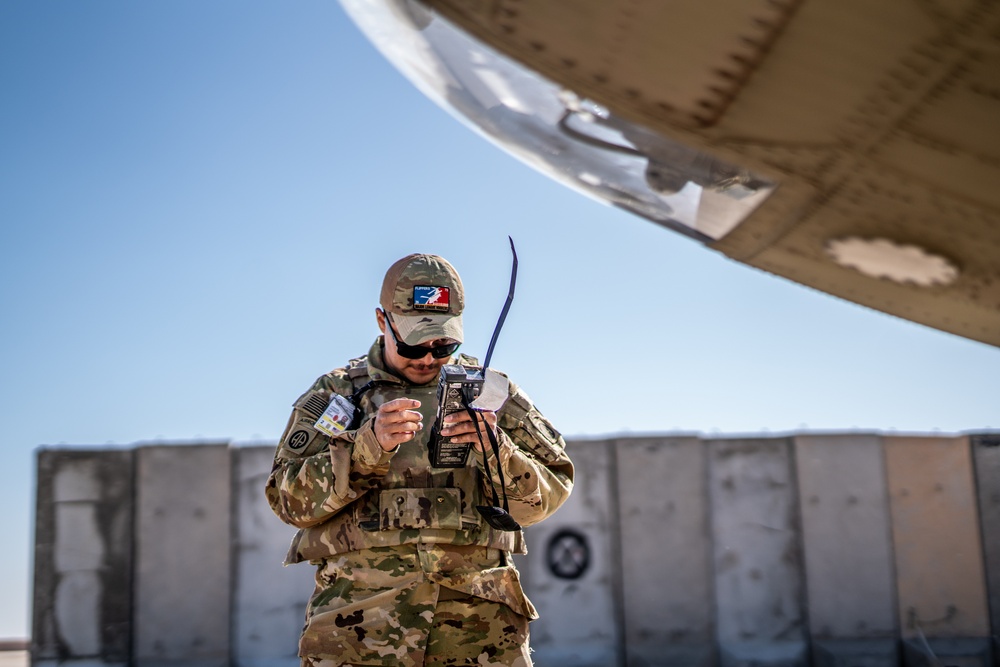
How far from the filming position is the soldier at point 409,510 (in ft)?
11.0

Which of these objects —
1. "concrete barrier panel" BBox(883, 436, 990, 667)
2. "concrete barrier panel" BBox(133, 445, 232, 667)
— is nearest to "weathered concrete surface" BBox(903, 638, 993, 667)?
"concrete barrier panel" BBox(883, 436, 990, 667)

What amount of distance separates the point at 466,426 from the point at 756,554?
19.5 ft

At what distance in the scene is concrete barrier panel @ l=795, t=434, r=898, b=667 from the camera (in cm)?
847

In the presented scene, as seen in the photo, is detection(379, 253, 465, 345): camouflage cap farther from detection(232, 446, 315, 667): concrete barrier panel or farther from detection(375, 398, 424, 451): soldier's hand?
detection(232, 446, 315, 667): concrete barrier panel

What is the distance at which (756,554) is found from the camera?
863 cm

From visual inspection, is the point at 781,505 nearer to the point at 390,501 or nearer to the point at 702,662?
→ the point at 702,662

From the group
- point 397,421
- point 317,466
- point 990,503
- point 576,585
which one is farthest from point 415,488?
point 990,503

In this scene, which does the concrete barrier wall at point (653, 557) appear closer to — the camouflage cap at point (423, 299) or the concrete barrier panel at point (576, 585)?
the concrete barrier panel at point (576, 585)

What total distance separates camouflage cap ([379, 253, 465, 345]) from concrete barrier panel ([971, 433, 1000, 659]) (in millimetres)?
6458

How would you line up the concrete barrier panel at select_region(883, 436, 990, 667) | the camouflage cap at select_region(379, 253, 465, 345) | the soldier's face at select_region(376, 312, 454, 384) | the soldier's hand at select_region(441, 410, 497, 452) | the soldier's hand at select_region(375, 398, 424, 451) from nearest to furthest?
the soldier's hand at select_region(375, 398, 424, 451)
the soldier's hand at select_region(441, 410, 497, 452)
the camouflage cap at select_region(379, 253, 465, 345)
the soldier's face at select_region(376, 312, 454, 384)
the concrete barrier panel at select_region(883, 436, 990, 667)

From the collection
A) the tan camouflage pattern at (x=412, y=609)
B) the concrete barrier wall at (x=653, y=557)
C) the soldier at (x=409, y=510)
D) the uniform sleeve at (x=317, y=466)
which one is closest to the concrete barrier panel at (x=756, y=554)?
the concrete barrier wall at (x=653, y=557)

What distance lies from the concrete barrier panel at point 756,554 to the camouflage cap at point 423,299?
5522mm

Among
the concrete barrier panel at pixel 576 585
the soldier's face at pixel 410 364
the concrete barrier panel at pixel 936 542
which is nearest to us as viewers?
→ the soldier's face at pixel 410 364

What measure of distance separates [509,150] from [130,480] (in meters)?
6.11
